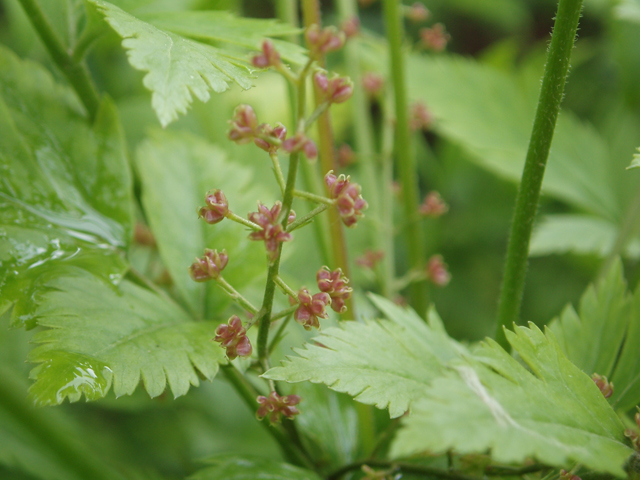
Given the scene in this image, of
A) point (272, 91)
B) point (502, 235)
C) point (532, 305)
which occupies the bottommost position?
point (532, 305)

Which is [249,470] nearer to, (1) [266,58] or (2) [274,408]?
(2) [274,408]

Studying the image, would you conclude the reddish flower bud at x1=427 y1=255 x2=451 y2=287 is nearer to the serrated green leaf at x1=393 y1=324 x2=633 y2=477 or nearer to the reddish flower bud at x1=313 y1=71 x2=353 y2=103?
Answer: the serrated green leaf at x1=393 y1=324 x2=633 y2=477

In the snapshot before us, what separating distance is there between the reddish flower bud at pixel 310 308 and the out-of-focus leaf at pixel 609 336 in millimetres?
267

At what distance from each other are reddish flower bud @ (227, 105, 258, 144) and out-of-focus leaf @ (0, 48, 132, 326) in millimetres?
236

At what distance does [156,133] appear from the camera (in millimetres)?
735

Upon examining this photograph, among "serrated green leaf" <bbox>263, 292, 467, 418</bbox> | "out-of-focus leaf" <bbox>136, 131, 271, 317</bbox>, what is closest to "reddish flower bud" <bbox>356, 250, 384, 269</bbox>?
"out-of-focus leaf" <bbox>136, 131, 271, 317</bbox>

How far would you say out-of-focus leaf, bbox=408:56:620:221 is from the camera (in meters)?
1.08

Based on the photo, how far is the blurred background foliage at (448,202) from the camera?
0.98 meters

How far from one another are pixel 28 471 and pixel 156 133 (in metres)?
0.46

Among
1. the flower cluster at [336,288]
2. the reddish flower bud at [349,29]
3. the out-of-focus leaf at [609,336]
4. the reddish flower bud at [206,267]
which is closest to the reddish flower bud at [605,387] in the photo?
the out-of-focus leaf at [609,336]

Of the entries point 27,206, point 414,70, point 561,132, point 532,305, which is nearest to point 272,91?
point 414,70

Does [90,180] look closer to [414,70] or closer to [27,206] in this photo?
[27,206]

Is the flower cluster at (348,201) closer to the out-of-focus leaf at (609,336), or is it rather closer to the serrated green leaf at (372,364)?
the serrated green leaf at (372,364)

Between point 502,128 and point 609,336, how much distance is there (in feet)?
2.30
